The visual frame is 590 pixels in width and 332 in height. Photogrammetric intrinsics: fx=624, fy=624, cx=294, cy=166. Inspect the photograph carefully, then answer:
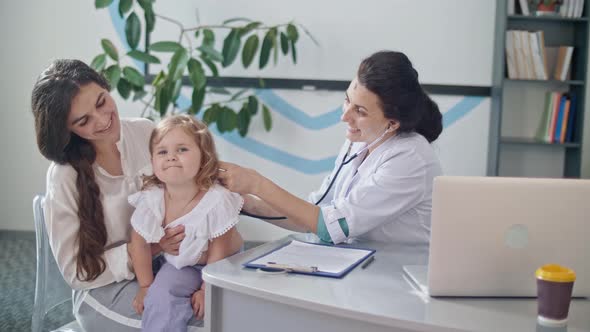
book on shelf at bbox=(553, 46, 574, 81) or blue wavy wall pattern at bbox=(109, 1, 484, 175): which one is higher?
book on shelf at bbox=(553, 46, 574, 81)

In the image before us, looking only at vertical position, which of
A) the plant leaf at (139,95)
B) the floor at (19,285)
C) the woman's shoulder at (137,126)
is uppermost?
the woman's shoulder at (137,126)

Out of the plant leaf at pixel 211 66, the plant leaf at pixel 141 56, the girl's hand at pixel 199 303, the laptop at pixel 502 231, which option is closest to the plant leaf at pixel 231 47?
the plant leaf at pixel 211 66

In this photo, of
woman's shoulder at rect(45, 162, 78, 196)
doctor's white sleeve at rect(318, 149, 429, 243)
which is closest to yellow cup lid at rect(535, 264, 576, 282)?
doctor's white sleeve at rect(318, 149, 429, 243)

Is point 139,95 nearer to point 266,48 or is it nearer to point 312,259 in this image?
point 266,48

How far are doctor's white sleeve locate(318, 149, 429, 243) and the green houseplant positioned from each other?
2.33 meters

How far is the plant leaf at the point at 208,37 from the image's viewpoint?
4121 mm

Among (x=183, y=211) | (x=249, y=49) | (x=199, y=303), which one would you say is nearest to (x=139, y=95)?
(x=249, y=49)

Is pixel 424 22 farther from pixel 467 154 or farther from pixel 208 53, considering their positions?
pixel 208 53

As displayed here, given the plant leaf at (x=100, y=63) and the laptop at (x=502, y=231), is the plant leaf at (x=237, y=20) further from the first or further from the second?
the laptop at (x=502, y=231)

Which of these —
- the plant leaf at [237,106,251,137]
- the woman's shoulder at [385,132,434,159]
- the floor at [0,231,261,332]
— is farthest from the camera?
the plant leaf at [237,106,251,137]

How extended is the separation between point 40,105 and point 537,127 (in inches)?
140

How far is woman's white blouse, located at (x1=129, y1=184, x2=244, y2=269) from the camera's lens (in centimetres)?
175

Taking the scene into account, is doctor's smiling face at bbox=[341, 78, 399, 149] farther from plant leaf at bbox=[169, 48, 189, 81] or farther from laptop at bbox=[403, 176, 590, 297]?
plant leaf at bbox=[169, 48, 189, 81]

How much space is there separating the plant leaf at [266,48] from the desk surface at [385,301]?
2.81 meters
